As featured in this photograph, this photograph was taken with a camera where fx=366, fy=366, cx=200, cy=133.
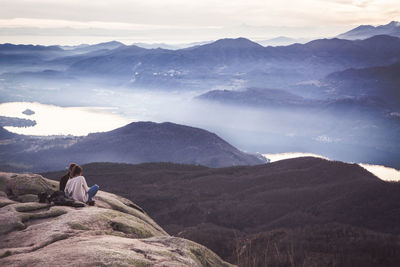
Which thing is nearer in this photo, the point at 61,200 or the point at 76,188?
the point at 61,200

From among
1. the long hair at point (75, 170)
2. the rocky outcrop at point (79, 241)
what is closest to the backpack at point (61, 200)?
the rocky outcrop at point (79, 241)

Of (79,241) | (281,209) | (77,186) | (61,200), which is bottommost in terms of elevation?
(281,209)

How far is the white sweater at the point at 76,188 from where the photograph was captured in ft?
71.1

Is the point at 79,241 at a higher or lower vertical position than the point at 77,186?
lower

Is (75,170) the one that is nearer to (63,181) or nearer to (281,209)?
(63,181)

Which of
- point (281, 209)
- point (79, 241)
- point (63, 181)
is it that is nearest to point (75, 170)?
point (63, 181)

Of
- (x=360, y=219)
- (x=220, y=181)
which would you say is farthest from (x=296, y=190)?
(x=220, y=181)

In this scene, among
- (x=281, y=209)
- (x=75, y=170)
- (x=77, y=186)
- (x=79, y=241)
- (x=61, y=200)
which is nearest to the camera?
(x=79, y=241)

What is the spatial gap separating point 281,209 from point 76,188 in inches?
2155

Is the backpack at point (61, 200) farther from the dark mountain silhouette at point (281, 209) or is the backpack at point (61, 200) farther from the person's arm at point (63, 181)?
the dark mountain silhouette at point (281, 209)

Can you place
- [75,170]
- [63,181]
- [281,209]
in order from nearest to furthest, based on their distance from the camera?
1. [75,170]
2. [63,181]
3. [281,209]

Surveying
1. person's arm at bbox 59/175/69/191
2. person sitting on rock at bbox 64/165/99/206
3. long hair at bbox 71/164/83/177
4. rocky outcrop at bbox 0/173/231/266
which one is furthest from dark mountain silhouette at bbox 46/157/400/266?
person's arm at bbox 59/175/69/191

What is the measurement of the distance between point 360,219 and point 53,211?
5308cm

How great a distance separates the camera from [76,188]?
21.8 m
